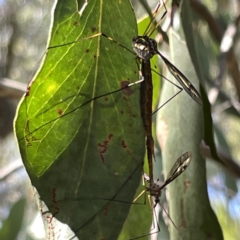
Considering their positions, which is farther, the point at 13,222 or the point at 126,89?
the point at 13,222

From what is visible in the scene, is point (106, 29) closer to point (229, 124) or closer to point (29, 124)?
point (29, 124)

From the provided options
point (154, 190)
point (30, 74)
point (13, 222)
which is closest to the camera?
point (154, 190)

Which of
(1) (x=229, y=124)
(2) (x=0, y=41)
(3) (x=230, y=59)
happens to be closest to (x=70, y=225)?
(3) (x=230, y=59)

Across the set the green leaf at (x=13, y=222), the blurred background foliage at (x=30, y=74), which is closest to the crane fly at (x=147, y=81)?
the green leaf at (x=13, y=222)

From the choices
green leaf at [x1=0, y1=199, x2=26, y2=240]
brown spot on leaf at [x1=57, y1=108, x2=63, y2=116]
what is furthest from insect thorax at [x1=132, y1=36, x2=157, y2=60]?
green leaf at [x1=0, y1=199, x2=26, y2=240]

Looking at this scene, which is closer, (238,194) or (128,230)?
(128,230)

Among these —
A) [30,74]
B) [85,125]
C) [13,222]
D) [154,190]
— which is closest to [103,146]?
[85,125]

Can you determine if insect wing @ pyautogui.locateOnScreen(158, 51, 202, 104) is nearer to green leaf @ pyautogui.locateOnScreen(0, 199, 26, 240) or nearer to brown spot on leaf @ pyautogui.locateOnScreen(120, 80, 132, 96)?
brown spot on leaf @ pyautogui.locateOnScreen(120, 80, 132, 96)

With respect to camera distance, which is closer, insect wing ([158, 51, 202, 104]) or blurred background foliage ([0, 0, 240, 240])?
insect wing ([158, 51, 202, 104])

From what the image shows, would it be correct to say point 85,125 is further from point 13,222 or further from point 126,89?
point 13,222
